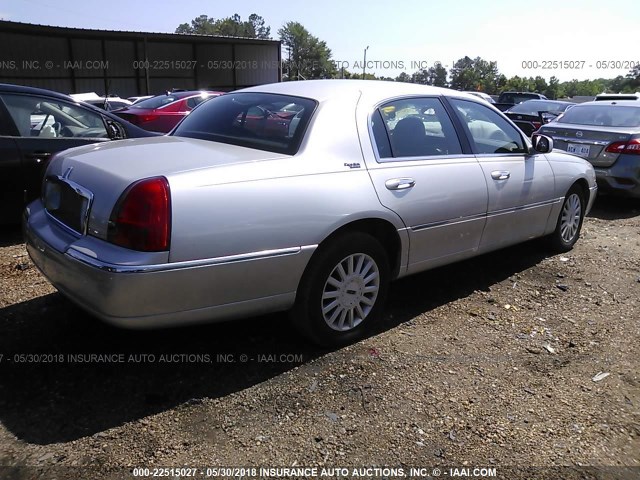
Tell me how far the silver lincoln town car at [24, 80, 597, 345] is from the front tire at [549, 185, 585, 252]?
1.04 m

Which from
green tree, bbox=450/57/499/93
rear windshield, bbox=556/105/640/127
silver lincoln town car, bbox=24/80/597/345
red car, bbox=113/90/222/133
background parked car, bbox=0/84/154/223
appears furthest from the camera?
green tree, bbox=450/57/499/93

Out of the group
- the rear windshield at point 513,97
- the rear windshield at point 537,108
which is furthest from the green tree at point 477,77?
the rear windshield at point 537,108

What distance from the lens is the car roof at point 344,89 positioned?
3.57m

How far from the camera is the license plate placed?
755 cm

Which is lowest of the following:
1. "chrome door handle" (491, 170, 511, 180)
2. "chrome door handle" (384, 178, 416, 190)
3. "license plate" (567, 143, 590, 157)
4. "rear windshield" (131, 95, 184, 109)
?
"license plate" (567, 143, 590, 157)

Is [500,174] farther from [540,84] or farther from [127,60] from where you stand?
[540,84]

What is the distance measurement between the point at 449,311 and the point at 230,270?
199cm

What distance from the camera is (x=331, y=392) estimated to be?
9.76 feet

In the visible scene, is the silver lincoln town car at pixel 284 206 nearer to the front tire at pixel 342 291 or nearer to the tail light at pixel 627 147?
the front tire at pixel 342 291

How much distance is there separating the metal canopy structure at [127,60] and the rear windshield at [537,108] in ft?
64.5

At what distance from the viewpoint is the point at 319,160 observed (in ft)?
10.3

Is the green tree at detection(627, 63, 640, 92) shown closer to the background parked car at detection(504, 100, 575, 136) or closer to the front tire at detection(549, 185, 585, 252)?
the background parked car at detection(504, 100, 575, 136)

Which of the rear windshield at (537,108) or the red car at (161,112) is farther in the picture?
the rear windshield at (537,108)

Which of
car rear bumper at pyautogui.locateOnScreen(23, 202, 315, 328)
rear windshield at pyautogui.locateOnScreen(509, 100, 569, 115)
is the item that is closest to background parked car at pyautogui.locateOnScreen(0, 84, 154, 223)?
car rear bumper at pyautogui.locateOnScreen(23, 202, 315, 328)
